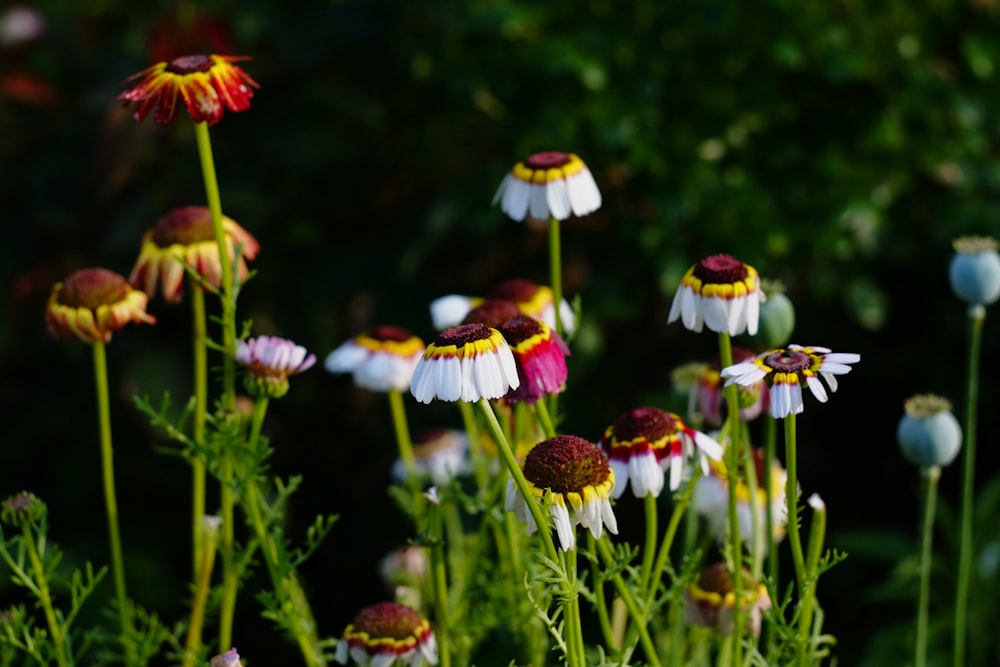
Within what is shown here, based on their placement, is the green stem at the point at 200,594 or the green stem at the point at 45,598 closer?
the green stem at the point at 45,598

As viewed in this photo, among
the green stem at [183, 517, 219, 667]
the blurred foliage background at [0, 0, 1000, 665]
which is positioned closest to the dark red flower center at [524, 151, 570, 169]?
the green stem at [183, 517, 219, 667]

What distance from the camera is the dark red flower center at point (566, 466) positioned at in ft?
2.11

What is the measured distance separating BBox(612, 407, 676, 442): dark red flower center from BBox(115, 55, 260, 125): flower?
12.0 inches

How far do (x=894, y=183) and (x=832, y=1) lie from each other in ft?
0.86

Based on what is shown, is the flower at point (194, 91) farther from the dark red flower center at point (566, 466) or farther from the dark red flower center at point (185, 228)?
the dark red flower center at point (566, 466)

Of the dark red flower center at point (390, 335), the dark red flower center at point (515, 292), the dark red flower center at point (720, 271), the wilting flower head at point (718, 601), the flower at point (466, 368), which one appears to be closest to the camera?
the flower at point (466, 368)

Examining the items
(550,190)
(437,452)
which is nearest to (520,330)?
(550,190)

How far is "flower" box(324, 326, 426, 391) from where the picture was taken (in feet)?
3.31


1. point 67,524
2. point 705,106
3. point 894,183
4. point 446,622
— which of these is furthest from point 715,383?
point 67,524

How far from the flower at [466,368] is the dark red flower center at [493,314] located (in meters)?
0.13

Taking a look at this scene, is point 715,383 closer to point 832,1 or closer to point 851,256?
point 851,256

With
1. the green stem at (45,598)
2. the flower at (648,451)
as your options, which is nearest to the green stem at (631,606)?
the flower at (648,451)

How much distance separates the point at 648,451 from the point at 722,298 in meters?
0.10

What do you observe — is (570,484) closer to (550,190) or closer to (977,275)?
(550,190)
